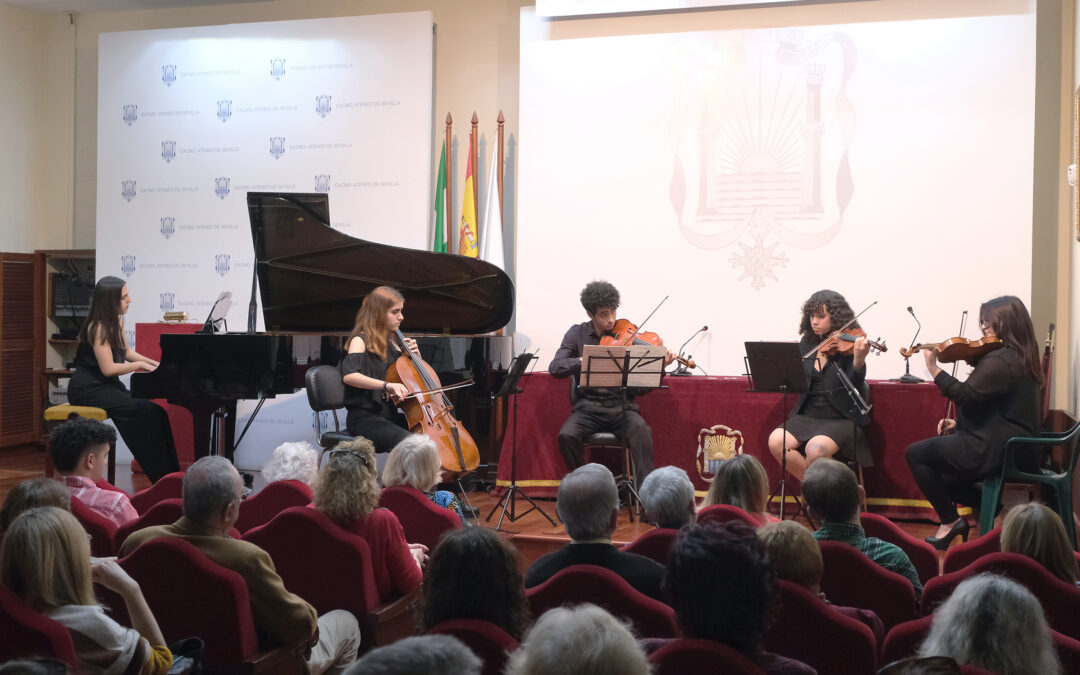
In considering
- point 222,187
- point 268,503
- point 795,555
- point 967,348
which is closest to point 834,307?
point 967,348

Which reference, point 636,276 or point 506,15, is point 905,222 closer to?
point 636,276

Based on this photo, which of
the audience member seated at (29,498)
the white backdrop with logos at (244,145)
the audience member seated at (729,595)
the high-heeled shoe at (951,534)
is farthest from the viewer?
the white backdrop with logos at (244,145)

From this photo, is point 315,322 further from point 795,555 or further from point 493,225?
point 795,555

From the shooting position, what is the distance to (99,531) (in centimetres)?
317

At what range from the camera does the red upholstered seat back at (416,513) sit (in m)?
3.54

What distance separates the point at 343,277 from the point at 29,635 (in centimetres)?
449

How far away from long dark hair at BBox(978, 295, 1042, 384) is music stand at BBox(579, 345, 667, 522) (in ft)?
5.58

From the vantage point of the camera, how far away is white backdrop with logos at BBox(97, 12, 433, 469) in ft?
25.2

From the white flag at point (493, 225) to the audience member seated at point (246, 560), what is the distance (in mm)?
4746

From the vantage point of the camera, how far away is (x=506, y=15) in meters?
7.79

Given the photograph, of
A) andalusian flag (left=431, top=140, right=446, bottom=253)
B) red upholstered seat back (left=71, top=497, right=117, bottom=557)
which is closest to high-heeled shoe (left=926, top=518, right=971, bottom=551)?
red upholstered seat back (left=71, top=497, right=117, bottom=557)

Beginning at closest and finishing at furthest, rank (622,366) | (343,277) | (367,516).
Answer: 1. (367,516)
2. (622,366)
3. (343,277)

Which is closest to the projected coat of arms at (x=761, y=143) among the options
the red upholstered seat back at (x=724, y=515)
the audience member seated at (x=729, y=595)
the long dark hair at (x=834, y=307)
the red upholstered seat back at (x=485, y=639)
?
the long dark hair at (x=834, y=307)

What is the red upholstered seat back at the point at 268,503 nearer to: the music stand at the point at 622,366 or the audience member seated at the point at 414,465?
the audience member seated at the point at 414,465
